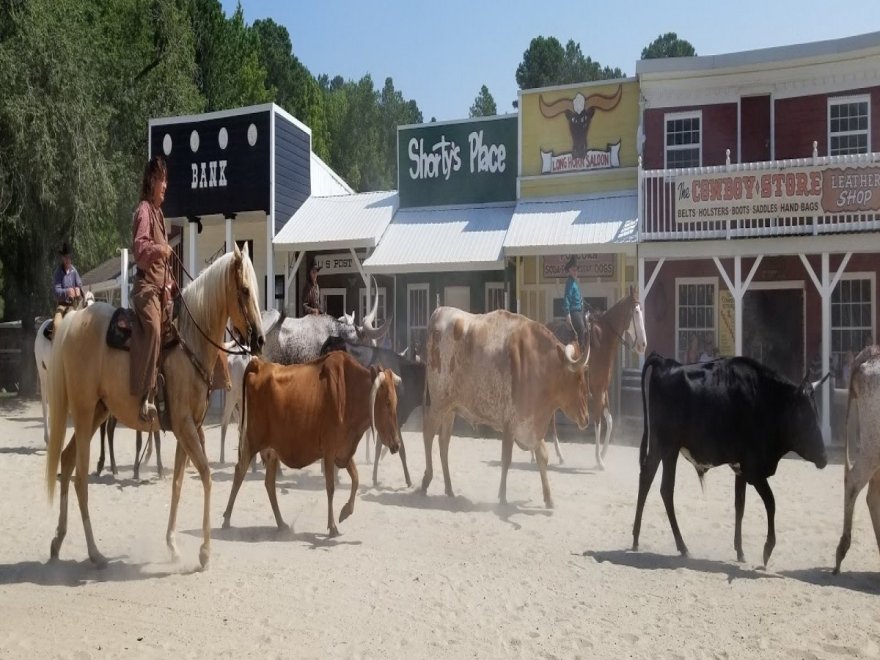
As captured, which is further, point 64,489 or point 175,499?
point 64,489

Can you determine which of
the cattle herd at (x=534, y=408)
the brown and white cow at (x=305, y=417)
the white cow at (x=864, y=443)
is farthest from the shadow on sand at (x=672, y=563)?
the brown and white cow at (x=305, y=417)

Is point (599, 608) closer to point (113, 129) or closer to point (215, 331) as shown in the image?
point (215, 331)

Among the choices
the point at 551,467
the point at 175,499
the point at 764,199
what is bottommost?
the point at 551,467

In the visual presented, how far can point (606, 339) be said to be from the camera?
13109mm

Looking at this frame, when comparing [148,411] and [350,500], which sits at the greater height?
[148,411]

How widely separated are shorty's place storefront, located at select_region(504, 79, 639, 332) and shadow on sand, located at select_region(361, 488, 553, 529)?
9.39m

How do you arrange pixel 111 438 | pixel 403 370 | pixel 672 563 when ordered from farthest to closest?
pixel 403 370, pixel 111 438, pixel 672 563

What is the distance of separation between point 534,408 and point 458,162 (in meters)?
13.5

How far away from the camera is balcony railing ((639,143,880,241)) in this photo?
1533 cm

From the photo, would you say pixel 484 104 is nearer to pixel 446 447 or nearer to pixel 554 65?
pixel 554 65

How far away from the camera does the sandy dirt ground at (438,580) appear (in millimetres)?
5230

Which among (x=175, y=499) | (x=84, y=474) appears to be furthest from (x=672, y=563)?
(x=84, y=474)

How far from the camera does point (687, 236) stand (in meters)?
16.4

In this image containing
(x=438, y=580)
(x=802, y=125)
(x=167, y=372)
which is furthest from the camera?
(x=802, y=125)
